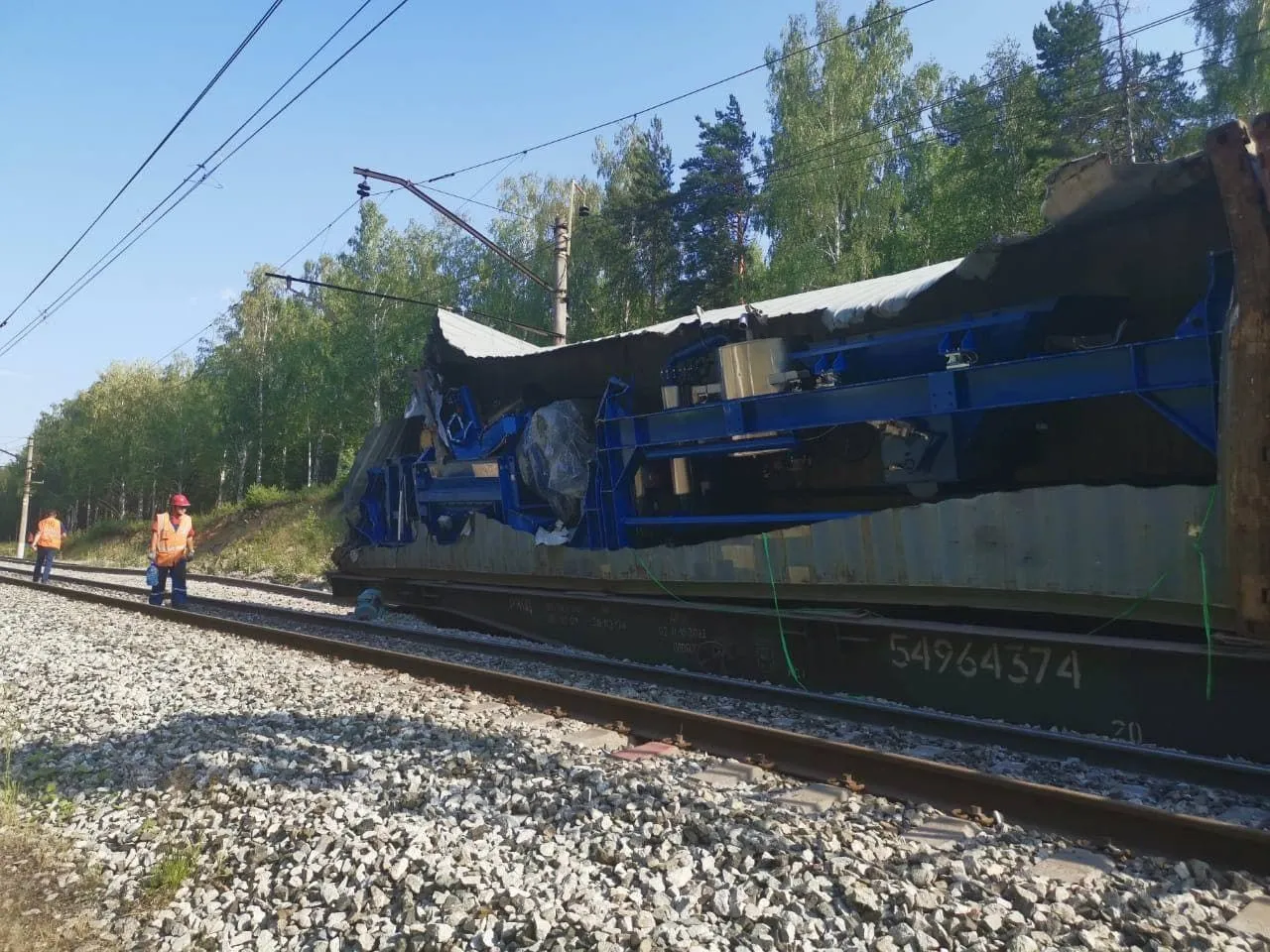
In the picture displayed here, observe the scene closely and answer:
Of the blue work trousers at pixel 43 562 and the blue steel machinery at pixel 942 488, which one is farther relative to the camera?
the blue work trousers at pixel 43 562

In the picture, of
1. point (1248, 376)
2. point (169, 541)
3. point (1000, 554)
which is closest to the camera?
point (1248, 376)

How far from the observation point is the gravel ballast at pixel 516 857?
2855mm

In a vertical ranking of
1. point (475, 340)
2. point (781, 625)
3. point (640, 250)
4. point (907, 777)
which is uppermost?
point (640, 250)

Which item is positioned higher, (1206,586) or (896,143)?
(896,143)

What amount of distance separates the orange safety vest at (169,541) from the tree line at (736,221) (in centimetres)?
624

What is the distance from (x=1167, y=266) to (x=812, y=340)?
288 cm

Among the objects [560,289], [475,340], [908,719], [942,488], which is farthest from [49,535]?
[908,719]

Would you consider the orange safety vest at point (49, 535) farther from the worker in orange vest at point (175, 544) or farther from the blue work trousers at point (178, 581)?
the worker in orange vest at point (175, 544)

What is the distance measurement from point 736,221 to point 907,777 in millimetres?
31978

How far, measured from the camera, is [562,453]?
395 inches

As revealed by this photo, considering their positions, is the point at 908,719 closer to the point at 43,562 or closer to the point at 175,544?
the point at 175,544

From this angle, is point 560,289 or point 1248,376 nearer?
point 1248,376

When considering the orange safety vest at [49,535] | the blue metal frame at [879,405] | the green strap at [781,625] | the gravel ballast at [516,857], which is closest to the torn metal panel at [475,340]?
the blue metal frame at [879,405]

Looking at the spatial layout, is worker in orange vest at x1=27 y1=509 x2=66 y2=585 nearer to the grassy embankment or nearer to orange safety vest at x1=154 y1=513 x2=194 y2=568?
the grassy embankment
